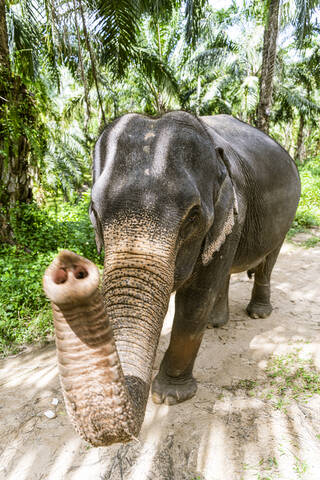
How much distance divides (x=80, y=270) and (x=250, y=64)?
19970 millimetres

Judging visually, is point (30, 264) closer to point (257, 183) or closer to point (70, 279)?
point (257, 183)

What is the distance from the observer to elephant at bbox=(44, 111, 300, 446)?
91 centimetres

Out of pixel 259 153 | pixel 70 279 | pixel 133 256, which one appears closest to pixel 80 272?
pixel 70 279

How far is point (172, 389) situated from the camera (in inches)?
102

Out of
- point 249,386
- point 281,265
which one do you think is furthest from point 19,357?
point 281,265

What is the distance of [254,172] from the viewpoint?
Result: 2834 millimetres

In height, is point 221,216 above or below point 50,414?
above

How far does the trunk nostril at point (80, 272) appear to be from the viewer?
81 cm

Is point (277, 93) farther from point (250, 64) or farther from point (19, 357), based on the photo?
point (19, 357)

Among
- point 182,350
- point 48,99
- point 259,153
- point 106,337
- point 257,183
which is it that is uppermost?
point 48,99

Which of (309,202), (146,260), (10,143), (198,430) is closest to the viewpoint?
(146,260)

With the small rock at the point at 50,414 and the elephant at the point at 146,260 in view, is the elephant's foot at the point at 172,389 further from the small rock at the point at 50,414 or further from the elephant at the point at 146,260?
the small rock at the point at 50,414

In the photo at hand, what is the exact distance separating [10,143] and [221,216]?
3.84 m

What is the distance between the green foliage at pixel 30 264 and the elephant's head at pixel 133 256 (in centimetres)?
208
